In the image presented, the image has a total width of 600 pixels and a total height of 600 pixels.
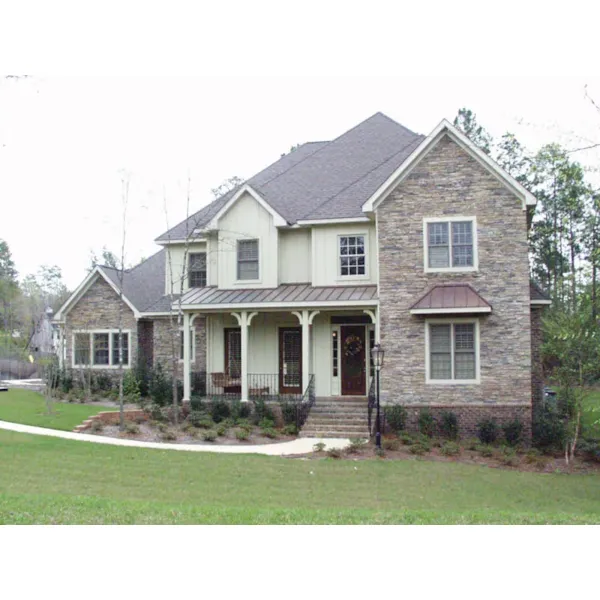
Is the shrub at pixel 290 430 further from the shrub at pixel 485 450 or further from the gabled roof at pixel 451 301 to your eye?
the shrub at pixel 485 450

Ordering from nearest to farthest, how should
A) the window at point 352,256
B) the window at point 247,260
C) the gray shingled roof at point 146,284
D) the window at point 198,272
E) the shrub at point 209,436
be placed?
the shrub at point 209,436 < the window at point 352,256 < the window at point 247,260 < the window at point 198,272 < the gray shingled roof at point 146,284

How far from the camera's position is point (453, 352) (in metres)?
18.1

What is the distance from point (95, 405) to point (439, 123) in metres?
14.1

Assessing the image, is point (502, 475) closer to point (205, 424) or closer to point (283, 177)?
point (205, 424)

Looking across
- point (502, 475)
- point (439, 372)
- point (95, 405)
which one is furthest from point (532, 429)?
point (95, 405)

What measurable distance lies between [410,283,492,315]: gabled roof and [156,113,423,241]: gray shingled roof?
11.5ft

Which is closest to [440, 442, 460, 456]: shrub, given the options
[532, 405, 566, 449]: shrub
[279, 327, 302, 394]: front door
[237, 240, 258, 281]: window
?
[532, 405, 566, 449]: shrub

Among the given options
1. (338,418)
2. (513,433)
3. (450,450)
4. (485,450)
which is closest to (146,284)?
(338,418)

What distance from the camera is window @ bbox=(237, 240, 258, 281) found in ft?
70.2

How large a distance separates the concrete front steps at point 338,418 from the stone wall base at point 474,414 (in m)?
1.35

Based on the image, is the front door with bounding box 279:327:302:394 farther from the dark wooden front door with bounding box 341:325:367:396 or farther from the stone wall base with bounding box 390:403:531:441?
the stone wall base with bounding box 390:403:531:441

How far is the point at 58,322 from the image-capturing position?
27781mm

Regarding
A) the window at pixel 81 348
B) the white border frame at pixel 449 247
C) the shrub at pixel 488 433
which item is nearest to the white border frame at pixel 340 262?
the white border frame at pixel 449 247

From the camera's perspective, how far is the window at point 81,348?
1025 inches
